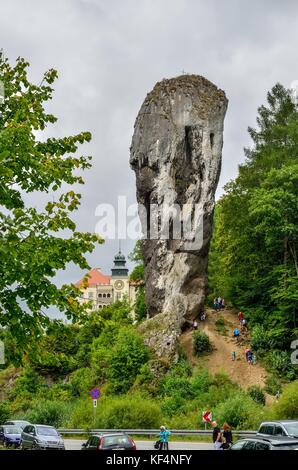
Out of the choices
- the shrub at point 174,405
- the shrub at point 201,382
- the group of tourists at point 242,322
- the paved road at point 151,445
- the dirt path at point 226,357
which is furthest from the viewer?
the group of tourists at point 242,322

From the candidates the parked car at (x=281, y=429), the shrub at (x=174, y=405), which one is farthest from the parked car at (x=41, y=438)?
the shrub at (x=174, y=405)

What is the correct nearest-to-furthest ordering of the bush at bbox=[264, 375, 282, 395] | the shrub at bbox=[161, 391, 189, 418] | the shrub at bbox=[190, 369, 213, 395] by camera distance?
the shrub at bbox=[161, 391, 189, 418], the shrub at bbox=[190, 369, 213, 395], the bush at bbox=[264, 375, 282, 395]

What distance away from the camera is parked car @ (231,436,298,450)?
15016 millimetres

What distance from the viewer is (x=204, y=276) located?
50.7 m

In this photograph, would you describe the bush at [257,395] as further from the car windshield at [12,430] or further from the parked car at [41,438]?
the parked car at [41,438]

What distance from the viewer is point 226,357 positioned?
46469 mm

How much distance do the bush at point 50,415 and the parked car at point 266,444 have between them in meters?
24.0

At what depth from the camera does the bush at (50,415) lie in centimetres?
3888

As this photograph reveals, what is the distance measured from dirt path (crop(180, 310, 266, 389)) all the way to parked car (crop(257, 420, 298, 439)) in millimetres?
23825

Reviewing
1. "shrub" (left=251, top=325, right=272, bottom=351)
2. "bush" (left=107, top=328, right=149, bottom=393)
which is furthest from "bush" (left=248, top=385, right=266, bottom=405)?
"bush" (left=107, top=328, right=149, bottom=393)

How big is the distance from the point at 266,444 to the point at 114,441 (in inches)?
220

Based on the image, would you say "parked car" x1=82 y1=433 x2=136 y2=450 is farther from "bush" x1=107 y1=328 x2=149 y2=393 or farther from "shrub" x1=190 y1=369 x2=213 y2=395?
"bush" x1=107 y1=328 x2=149 y2=393

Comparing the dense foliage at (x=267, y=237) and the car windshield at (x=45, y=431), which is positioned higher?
the dense foliage at (x=267, y=237)
